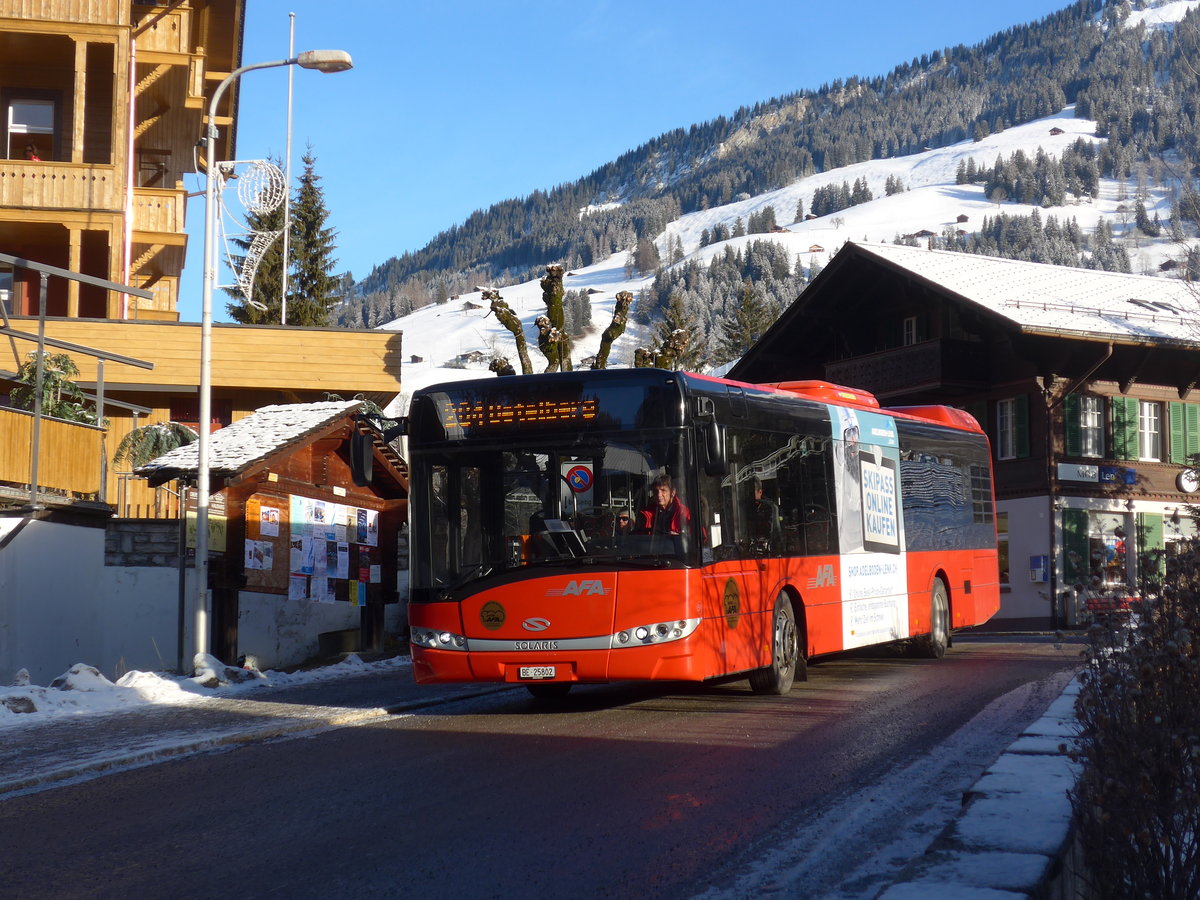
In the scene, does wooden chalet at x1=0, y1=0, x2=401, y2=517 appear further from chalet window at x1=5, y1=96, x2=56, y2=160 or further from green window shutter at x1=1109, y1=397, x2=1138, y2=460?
green window shutter at x1=1109, y1=397, x2=1138, y2=460

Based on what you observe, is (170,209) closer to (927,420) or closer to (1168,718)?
(927,420)

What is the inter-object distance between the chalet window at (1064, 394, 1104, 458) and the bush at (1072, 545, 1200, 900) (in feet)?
116

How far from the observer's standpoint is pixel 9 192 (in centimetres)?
3195

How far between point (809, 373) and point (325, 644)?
29.2 meters

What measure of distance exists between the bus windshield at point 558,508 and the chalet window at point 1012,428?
99.2 ft

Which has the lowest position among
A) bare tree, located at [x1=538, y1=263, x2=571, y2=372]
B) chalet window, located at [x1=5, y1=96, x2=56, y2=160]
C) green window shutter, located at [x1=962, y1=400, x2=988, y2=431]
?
green window shutter, located at [x1=962, y1=400, x2=988, y2=431]

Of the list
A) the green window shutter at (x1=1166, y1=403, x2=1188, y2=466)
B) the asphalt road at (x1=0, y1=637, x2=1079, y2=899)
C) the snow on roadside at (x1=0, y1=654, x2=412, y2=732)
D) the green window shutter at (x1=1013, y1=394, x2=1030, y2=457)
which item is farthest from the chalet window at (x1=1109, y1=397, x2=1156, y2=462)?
the asphalt road at (x1=0, y1=637, x2=1079, y2=899)

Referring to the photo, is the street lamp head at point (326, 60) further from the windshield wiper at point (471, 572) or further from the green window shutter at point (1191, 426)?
the green window shutter at point (1191, 426)

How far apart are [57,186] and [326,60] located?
16636 millimetres

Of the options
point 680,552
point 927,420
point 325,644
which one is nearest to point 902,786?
point 680,552

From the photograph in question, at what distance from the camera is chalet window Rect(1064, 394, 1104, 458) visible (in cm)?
4022

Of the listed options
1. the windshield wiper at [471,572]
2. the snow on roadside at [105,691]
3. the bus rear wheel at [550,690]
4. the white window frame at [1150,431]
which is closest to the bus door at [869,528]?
the bus rear wheel at [550,690]

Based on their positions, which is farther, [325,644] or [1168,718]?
[325,644]

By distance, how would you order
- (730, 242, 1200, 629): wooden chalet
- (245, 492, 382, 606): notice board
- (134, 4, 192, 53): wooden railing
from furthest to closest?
(730, 242, 1200, 629): wooden chalet, (134, 4, 192, 53): wooden railing, (245, 492, 382, 606): notice board
